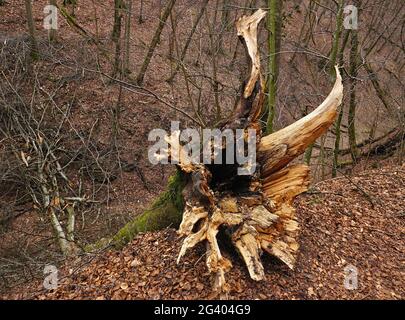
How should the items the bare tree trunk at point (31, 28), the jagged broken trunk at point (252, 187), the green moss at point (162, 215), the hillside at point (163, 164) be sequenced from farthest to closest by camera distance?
the bare tree trunk at point (31, 28)
the green moss at point (162, 215)
the hillside at point (163, 164)
the jagged broken trunk at point (252, 187)

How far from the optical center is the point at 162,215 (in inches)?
190

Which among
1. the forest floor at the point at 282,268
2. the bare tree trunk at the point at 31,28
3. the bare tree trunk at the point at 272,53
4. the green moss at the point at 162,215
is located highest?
A: the bare tree trunk at the point at 31,28

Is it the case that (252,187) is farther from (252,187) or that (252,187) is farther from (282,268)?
(282,268)

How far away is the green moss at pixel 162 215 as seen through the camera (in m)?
4.67

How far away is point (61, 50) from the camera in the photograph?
13.1 metres

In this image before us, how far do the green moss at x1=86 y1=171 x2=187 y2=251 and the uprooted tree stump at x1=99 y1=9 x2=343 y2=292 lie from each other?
0.11 ft

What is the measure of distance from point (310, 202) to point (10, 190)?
24.2ft

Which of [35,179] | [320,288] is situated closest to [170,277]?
[320,288]

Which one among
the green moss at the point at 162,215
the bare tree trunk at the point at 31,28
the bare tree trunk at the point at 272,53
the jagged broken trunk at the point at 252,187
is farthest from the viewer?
the bare tree trunk at the point at 31,28

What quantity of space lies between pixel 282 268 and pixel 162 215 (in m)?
1.42

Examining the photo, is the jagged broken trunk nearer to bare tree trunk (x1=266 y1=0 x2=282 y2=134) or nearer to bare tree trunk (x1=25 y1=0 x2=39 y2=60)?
bare tree trunk (x1=266 y1=0 x2=282 y2=134)

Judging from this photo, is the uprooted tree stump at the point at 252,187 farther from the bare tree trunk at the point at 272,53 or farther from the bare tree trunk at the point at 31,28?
the bare tree trunk at the point at 31,28

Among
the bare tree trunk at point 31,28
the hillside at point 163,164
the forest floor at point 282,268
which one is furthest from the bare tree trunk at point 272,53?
the bare tree trunk at point 31,28
